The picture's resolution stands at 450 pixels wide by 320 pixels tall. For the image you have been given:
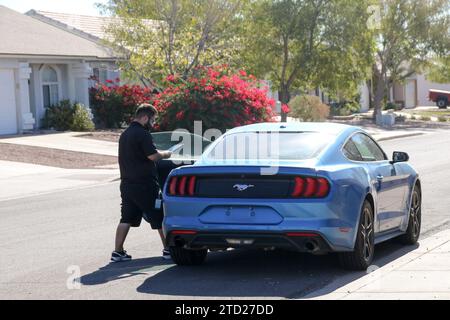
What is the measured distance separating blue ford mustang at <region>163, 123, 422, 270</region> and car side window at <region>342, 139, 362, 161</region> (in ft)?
0.06

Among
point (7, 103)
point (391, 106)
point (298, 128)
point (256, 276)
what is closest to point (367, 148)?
point (298, 128)

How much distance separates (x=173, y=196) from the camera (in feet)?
30.5

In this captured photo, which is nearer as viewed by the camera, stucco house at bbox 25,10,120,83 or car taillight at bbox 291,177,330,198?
car taillight at bbox 291,177,330,198

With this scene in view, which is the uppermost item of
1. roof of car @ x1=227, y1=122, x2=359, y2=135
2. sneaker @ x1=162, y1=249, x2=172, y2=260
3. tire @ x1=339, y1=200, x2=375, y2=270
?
roof of car @ x1=227, y1=122, x2=359, y2=135

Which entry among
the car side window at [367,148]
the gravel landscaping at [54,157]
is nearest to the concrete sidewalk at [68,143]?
the gravel landscaping at [54,157]

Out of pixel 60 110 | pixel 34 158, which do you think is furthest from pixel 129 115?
pixel 34 158

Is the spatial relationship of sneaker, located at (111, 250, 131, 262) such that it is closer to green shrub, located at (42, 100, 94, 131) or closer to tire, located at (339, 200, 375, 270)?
tire, located at (339, 200, 375, 270)

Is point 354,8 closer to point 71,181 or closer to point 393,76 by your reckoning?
point 393,76

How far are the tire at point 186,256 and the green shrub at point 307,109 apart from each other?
3454 cm

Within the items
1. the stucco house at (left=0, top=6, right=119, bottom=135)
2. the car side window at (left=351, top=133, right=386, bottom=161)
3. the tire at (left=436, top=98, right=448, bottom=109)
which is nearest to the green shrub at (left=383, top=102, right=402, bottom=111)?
the tire at (left=436, top=98, right=448, bottom=109)

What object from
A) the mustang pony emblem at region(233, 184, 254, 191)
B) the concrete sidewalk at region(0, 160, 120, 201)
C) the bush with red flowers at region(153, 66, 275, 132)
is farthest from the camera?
the bush with red flowers at region(153, 66, 275, 132)

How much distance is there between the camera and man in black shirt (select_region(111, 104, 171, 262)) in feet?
33.8

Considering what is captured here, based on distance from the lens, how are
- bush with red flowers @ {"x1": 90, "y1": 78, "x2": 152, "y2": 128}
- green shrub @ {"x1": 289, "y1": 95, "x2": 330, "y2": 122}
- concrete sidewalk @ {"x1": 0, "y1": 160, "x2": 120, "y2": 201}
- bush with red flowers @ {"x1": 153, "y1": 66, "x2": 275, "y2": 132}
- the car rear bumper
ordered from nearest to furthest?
1. the car rear bumper
2. concrete sidewalk @ {"x1": 0, "y1": 160, "x2": 120, "y2": 201}
3. bush with red flowers @ {"x1": 153, "y1": 66, "x2": 275, "y2": 132}
4. bush with red flowers @ {"x1": 90, "y1": 78, "x2": 152, "y2": 128}
5. green shrub @ {"x1": 289, "y1": 95, "x2": 330, "y2": 122}

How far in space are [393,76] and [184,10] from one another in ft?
70.7
